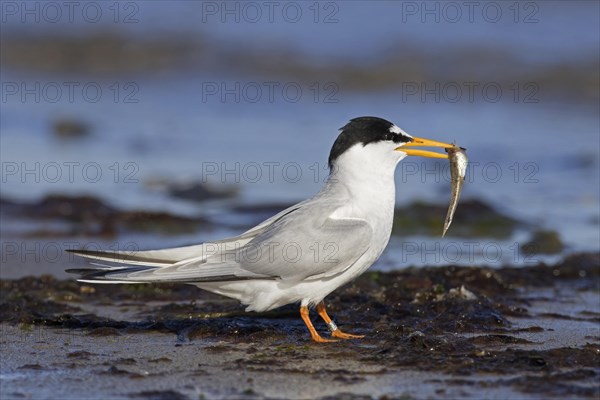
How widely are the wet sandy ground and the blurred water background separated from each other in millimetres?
846

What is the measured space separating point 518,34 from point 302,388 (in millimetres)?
13097

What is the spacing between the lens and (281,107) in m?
13.2

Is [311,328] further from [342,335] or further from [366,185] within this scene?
[366,185]

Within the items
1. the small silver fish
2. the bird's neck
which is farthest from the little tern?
the small silver fish

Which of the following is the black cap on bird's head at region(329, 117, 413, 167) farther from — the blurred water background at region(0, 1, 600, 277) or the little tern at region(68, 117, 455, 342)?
the blurred water background at region(0, 1, 600, 277)

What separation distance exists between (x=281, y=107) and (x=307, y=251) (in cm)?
836

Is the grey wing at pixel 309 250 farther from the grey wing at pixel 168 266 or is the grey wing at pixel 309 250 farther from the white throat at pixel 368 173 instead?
the white throat at pixel 368 173

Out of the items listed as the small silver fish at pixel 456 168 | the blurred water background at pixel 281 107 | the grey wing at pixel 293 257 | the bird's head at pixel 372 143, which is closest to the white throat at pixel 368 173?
the bird's head at pixel 372 143

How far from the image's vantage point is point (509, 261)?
727cm

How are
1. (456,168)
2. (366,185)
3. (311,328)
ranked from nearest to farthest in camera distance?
(311,328)
(366,185)
(456,168)

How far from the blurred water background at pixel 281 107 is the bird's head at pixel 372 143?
6.18 feet

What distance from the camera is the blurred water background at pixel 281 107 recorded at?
860 cm

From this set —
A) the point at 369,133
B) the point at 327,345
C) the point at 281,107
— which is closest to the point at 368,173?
the point at 369,133

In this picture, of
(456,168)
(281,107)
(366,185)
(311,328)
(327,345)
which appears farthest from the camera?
(281,107)
